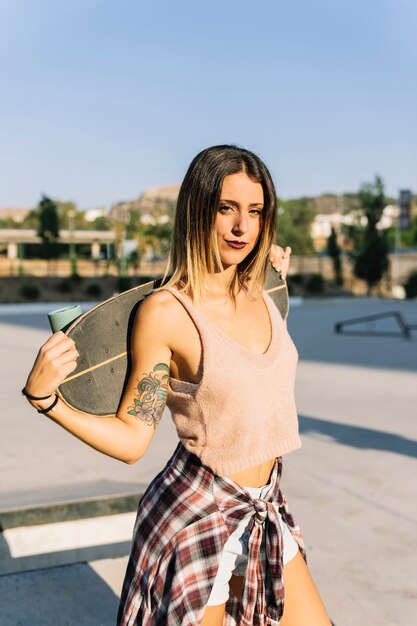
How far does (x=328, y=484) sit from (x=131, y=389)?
12.2 ft

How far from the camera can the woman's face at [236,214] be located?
6.05 feet

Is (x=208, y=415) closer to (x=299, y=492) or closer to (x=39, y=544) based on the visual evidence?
(x=39, y=544)

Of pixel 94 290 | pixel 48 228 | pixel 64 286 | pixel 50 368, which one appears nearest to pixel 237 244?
pixel 50 368

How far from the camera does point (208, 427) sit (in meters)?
1.82

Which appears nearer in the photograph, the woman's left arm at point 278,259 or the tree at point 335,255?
the woman's left arm at point 278,259

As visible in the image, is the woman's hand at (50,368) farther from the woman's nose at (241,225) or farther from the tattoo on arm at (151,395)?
the woman's nose at (241,225)

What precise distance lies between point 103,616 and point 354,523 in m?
1.79

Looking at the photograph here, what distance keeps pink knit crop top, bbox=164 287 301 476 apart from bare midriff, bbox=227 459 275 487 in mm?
35

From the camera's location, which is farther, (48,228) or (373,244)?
(48,228)

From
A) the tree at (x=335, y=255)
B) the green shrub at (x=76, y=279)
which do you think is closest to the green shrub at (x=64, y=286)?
the green shrub at (x=76, y=279)

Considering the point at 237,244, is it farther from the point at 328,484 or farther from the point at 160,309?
the point at 328,484

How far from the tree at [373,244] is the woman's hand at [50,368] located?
4038 cm

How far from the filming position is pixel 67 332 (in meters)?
1.78

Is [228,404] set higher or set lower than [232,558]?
higher
